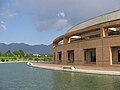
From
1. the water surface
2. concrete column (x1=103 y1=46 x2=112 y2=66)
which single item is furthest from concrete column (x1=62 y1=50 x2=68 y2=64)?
the water surface

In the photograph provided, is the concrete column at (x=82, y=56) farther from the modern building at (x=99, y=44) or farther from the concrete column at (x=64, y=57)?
the concrete column at (x=64, y=57)

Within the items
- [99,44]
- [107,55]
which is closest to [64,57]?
[99,44]

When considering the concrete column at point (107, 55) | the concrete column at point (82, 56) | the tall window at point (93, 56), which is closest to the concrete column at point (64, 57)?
the concrete column at point (82, 56)

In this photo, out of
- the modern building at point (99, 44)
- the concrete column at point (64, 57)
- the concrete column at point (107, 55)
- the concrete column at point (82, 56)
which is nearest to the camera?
the concrete column at point (107, 55)

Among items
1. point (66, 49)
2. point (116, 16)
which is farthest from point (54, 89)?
point (66, 49)

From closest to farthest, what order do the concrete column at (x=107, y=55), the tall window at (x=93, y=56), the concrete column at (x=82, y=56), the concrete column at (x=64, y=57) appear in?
the concrete column at (x=107, y=55) → the tall window at (x=93, y=56) → the concrete column at (x=82, y=56) → the concrete column at (x=64, y=57)

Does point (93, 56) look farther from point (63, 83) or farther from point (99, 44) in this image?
point (63, 83)

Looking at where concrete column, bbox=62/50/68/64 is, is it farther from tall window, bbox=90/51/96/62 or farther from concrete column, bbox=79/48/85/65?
tall window, bbox=90/51/96/62

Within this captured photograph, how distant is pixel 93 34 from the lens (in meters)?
44.4

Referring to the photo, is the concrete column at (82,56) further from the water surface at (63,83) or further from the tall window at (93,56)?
the water surface at (63,83)

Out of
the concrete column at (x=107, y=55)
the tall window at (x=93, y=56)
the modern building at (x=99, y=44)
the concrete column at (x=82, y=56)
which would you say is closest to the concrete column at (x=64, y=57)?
the modern building at (x=99, y=44)

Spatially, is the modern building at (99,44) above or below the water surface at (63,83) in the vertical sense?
above

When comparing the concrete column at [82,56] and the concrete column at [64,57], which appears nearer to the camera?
the concrete column at [82,56]

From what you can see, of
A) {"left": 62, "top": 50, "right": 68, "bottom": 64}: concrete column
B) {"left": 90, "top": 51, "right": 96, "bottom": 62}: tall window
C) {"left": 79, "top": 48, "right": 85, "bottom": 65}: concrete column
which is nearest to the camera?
{"left": 90, "top": 51, "right": 96, "bottom": 62}: tall window
